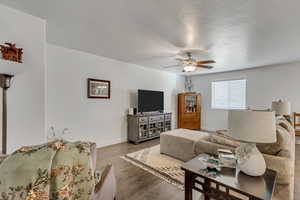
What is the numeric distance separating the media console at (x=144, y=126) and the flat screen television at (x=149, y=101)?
272 mm

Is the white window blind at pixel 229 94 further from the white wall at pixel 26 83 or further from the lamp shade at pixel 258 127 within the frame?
the white wall at pixel 26 83

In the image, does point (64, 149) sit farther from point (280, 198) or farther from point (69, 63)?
point (69, 63)

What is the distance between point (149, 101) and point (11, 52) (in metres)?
3.35

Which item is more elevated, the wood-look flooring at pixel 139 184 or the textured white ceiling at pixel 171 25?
the textured white ceiling at pixel 171 25

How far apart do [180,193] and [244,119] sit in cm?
137

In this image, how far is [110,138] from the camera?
3.82 meters

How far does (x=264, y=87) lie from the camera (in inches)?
177

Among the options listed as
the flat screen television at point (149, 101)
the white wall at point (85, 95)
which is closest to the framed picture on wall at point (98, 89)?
the white wall at point (85, 95)

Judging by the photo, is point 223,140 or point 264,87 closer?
point 223,140

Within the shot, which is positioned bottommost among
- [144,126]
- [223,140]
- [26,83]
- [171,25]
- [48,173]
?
[144,126]

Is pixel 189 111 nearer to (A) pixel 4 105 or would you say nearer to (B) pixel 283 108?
(B) pixel 283 108

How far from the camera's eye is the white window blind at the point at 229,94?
16.5 feet

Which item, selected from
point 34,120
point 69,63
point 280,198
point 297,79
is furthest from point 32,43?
point 297,79

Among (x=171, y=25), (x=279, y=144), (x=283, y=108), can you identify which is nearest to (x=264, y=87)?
(x=283, y=108)
